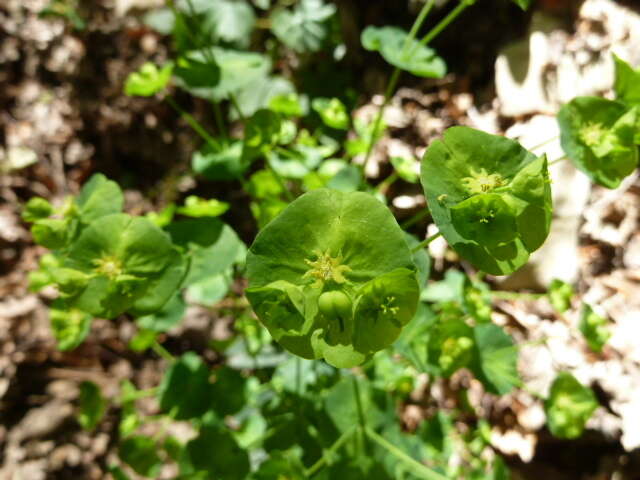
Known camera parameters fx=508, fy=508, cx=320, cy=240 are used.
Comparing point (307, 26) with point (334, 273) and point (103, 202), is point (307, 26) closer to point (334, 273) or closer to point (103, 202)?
point (103, 202)

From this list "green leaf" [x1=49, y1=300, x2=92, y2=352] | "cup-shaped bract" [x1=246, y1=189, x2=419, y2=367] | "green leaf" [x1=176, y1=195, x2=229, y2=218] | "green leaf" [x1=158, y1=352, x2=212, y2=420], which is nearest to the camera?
"cup-shaped bract" [x1=246, y1=189, x2=419, y2=367]

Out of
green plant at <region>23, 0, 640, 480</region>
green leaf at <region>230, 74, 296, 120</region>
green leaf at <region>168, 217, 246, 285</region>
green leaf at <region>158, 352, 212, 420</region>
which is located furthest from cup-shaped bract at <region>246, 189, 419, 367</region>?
green leaf at <region>230, 74, 296, 120</region>

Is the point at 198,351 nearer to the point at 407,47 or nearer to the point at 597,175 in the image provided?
the point at 407,47

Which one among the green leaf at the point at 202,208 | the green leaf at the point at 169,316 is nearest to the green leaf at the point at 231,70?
the green leaf at the point at 202,208

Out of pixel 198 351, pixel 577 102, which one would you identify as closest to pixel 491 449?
pixel 198 351

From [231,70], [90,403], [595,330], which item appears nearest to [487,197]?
[595,330]

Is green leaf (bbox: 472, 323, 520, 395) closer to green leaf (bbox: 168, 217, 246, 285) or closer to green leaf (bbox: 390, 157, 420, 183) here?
green leaf (bbox: 390, 157, 420, 183)

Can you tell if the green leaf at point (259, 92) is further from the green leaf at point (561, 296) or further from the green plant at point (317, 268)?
the green leaf at point (561, 296)
